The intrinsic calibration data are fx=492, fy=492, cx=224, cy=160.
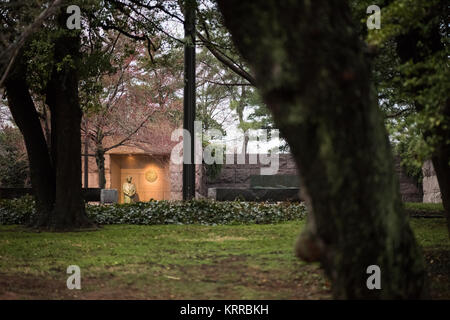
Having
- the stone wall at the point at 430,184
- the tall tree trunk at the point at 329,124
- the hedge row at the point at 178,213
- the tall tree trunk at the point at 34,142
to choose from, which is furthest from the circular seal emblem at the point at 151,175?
the tall tree trunk at the point at 329,124

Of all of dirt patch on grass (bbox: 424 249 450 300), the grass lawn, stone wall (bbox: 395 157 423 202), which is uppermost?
stone wall (bbox: 395 157 423 202)

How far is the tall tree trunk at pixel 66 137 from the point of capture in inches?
360

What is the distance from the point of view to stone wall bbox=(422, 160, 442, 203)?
14827 mm

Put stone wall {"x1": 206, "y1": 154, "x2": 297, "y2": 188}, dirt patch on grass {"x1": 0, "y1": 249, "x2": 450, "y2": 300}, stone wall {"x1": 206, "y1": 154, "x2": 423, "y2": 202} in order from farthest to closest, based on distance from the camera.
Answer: stone wall {"x1": 206, "y1": 154, "x2": 297, "y2": 188} → stone wall {"x1": 206, "y1": 154, "x2": 423, "y2": 202} → dirt patch on grass {"x1": 0, "y1": 249, "x2": 450, "y2": 300}

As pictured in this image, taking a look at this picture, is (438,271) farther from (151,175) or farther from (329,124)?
(151,175)

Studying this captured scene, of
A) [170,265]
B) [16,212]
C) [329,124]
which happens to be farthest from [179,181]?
[329,124]

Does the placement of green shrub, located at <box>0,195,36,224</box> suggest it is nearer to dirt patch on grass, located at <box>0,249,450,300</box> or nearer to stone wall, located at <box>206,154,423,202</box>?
dirt patch on grass, located at <box>0,249,450,300</box>

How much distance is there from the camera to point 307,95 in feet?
8.41

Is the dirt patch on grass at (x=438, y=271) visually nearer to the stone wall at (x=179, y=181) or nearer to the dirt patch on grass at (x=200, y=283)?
the dirt patch on grass at (x=200, y=283)

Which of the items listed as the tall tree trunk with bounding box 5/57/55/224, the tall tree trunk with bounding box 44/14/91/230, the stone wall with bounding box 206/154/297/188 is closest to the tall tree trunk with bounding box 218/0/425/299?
the tall tree trunk with bounding box 44/14/91/230

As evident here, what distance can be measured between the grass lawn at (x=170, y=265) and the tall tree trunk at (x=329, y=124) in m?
1.53

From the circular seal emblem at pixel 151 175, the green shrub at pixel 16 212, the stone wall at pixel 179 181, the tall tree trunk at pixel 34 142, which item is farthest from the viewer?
the circular seal emblem at pixel 151 175

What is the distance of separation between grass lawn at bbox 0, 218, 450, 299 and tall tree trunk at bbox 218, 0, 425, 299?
1534mm

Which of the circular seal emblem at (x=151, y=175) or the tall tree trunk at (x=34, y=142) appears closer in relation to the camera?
the tall tree trunk at (x=34, y=142)
